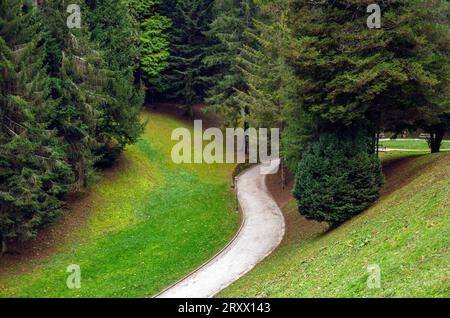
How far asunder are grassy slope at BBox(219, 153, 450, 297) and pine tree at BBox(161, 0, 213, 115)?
22954mm

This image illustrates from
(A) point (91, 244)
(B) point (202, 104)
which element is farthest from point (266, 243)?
(B) point (202, 104)

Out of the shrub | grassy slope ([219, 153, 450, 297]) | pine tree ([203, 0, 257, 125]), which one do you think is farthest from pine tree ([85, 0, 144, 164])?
the shrub

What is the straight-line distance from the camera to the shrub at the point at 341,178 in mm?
20203

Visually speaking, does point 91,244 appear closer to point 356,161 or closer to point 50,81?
point 50,81

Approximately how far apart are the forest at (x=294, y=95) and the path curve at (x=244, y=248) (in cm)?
356

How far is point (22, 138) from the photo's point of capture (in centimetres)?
2105

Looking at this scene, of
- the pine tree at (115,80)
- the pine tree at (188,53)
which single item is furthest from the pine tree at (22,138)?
the pine tree at (188,53)

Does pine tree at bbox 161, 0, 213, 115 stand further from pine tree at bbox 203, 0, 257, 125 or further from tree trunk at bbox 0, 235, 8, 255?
tree trunk at bbox 0, 235, 8, 255

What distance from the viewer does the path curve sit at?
19156 mm

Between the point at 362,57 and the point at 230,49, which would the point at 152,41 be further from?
the point at 362,57

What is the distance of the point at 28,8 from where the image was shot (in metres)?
24.9

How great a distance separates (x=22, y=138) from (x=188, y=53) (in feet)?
79.4

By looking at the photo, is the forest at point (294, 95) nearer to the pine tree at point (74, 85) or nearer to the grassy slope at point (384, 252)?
the pine tree at point (74, 85)

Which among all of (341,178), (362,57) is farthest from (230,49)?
(341,178)
